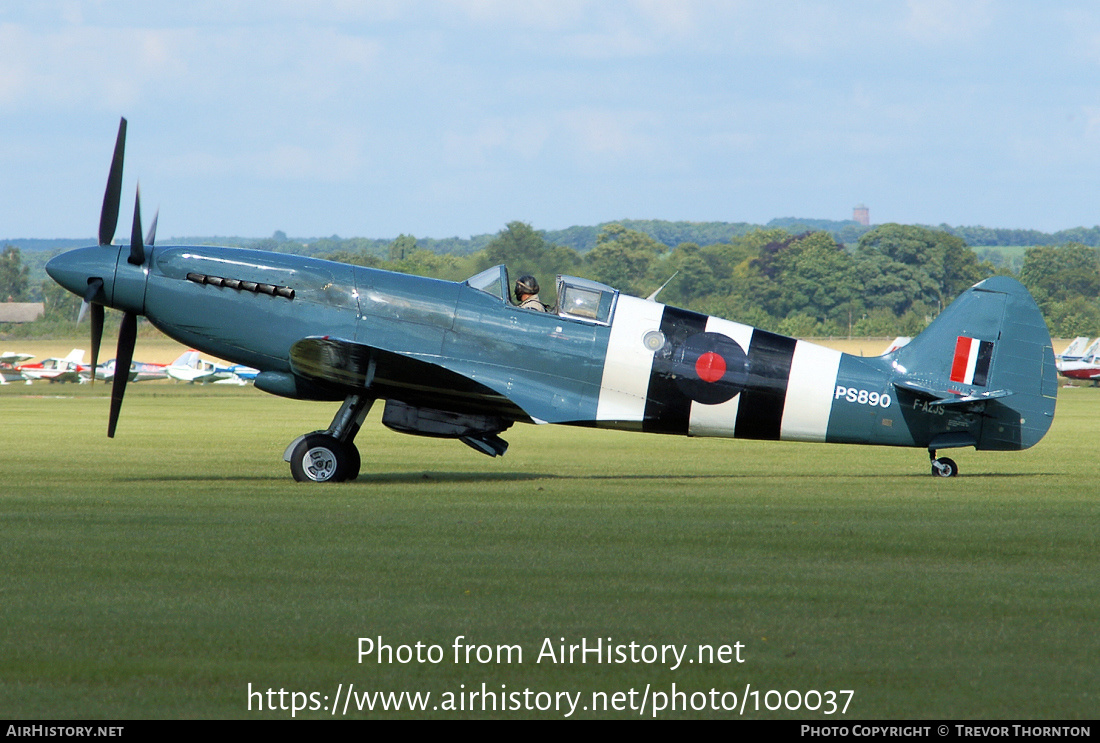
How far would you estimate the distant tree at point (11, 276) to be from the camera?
157300mm

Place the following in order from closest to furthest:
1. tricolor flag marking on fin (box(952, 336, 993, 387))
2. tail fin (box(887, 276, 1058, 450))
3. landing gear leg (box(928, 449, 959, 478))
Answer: tail fin (box(887, 276, 1058, 450)), tricolor flag marking on fin (box(952, 336, 993, 387)), landing gear leg (box(928, 449, 959, 478))

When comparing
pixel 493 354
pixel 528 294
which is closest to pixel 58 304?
pixel 528 294

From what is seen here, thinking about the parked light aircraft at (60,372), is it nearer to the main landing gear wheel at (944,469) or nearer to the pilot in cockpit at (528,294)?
the pilot in cockpit at (528,294)

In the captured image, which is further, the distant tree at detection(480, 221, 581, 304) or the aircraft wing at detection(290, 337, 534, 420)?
the distant tree at detection(480, 221, 581, 304)

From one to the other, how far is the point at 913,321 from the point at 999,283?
92.3 m

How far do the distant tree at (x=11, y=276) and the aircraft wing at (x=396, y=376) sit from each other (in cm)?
15485

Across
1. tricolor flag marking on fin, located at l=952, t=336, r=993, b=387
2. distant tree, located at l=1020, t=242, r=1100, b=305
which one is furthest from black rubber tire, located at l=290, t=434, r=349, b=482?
distant tree, located at l=1020, t=242, r=1100, b=305

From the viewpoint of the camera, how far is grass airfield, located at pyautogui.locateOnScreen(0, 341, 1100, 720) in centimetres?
566

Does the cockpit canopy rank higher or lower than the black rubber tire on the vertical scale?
higher

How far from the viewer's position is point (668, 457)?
20266 millimetres

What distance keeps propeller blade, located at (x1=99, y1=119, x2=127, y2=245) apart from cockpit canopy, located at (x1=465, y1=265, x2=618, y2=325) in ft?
13.5

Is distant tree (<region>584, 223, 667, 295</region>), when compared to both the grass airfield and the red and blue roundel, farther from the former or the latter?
the grass airfield

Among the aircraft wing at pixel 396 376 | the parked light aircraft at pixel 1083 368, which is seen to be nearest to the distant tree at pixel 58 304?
the parked light aircraft at pixel 1083 368

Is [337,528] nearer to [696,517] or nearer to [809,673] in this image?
[696,517]
